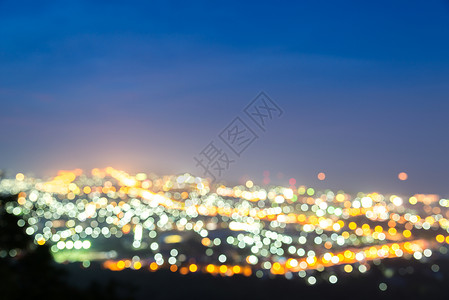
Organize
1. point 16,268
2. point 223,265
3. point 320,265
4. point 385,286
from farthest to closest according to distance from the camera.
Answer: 1. point 320,265
2. point 223,265
3. point 385,286
4. point 16,268

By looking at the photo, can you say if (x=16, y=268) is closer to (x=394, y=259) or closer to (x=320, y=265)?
(x=320, y=265)

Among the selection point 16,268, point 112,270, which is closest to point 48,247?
point 16,268

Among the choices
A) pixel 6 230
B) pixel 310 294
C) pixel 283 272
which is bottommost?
pixel 6 230

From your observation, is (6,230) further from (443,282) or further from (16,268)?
(443,282)

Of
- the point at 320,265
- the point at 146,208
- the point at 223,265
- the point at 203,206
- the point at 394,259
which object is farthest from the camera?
the point at 203,206

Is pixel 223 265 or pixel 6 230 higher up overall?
pixel 223 265

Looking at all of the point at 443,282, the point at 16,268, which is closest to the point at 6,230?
the point at 16,268

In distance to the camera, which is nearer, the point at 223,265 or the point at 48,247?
the point at 48,247
